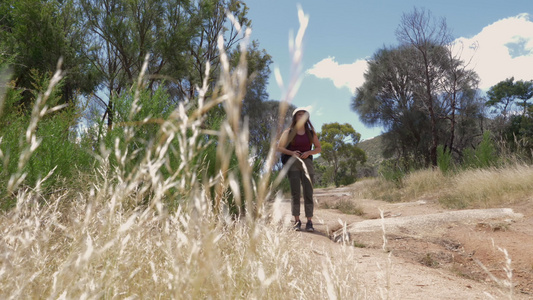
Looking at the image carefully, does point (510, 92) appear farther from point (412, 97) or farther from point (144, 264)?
point (144, 264)

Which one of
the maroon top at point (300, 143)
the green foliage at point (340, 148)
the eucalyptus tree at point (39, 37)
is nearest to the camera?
the maroon top at point (300, 143)

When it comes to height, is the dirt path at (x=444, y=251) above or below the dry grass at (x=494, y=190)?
below

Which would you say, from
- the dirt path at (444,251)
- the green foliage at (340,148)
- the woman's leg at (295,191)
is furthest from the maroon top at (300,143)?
the green foliage at (340,148)

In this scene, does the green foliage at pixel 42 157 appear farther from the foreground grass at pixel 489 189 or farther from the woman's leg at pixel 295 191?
the foreground grass at pixel 489 189

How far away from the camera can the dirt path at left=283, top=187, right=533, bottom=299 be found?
2.97 metres

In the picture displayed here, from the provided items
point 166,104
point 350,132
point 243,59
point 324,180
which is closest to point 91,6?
point 166,104

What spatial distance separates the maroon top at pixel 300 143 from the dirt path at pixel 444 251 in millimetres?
1131

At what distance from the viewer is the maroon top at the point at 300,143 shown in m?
5.29

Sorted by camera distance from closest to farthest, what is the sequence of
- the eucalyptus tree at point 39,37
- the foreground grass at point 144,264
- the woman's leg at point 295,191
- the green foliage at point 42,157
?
the foreground grass at point 144,264 → the green foliage at point 42,157 → the woman's leg at point 295,191 → the eucalyptus tree at point 39,37

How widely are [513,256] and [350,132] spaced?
24.7 m

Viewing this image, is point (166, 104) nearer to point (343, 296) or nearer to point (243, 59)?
point (343, 296)

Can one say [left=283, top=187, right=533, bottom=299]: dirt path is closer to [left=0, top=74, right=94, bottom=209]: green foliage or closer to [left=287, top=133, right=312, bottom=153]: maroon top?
[left=287, top=133, right=312, bottom=153]: maroon top

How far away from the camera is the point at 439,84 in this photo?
18625 millimetres

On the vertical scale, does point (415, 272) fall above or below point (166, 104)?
below
